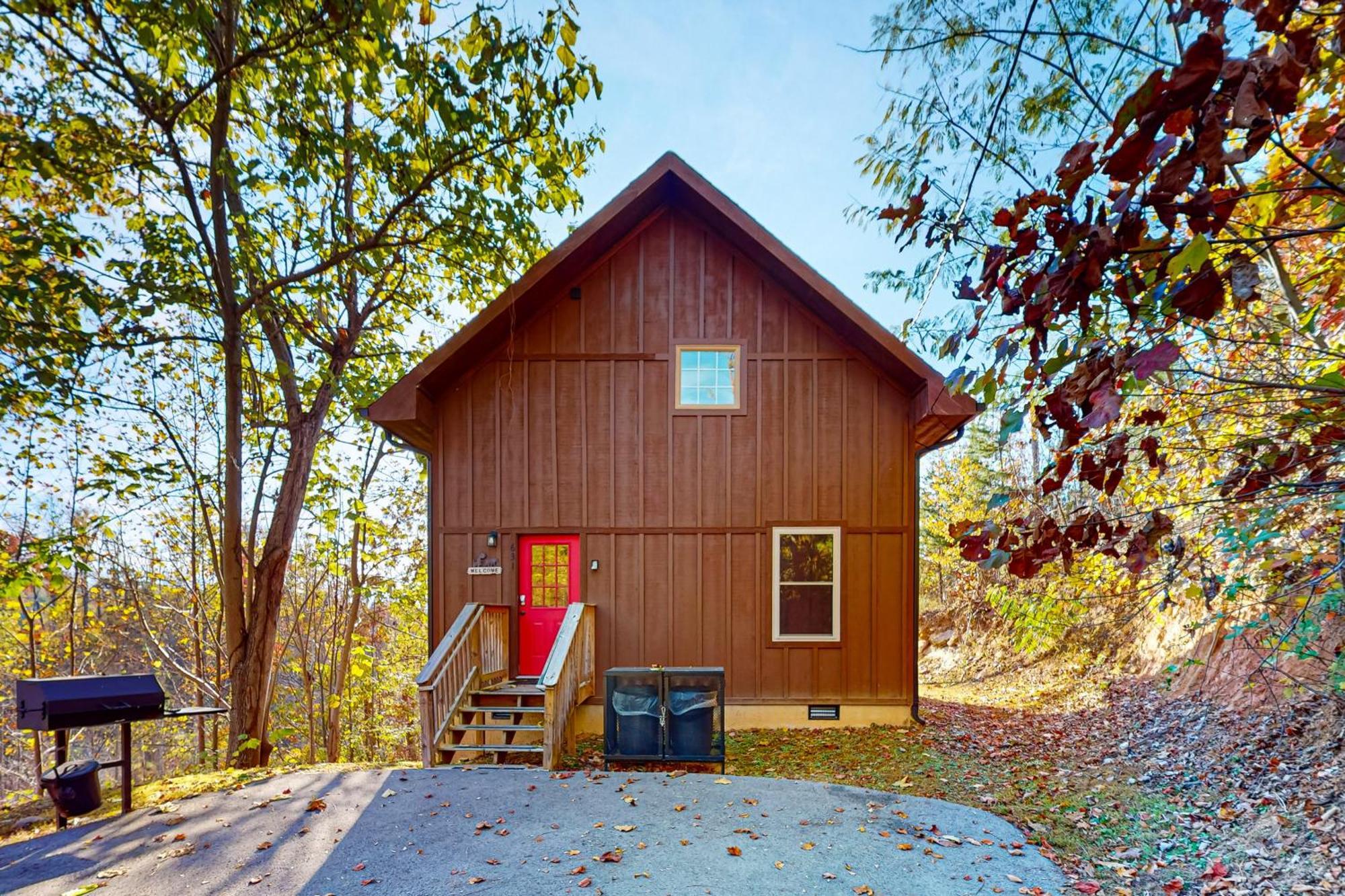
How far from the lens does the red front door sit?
24.8ft

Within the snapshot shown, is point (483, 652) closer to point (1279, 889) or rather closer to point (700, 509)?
point (700, 509)

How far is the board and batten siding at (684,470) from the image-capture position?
7.50m

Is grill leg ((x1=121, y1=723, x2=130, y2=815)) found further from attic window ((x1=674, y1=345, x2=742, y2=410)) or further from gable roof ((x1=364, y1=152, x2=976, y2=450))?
attic window ((x1=674, y1=345, x2=742, y2=410))

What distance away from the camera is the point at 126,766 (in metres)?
4.61

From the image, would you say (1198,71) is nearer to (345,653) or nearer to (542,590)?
(542,590)

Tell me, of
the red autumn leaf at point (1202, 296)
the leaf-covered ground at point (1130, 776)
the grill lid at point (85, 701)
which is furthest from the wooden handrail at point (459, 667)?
the red autumn leaf at point (1202, 296)

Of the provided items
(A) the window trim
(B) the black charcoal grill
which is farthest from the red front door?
(B) the black charcoal grill

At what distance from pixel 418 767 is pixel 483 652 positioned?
1413mm

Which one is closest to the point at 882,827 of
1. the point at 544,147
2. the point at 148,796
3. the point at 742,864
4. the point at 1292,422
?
the point at 742,864

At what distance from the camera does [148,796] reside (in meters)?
5.10

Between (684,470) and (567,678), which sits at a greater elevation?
(684,470)

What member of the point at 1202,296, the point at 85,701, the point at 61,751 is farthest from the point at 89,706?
the point at 1202,296

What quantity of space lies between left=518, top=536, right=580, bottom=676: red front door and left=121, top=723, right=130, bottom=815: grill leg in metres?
3.65

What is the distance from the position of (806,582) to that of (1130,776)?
347 cm
